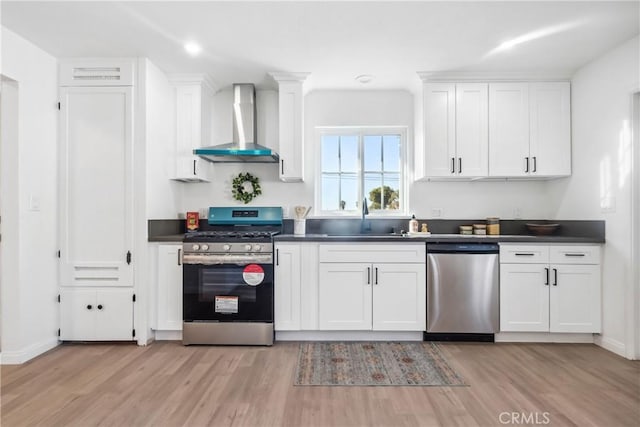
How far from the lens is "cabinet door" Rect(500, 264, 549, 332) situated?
3203 millimetres

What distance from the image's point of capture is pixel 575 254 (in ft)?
10.5

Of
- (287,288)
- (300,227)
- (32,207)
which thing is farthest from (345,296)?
(32,207)

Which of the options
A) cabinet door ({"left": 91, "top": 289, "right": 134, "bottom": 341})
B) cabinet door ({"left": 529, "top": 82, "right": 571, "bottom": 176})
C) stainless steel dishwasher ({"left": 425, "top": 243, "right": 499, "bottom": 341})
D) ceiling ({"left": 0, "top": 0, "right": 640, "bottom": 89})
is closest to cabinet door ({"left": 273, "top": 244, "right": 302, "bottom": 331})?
stainless steel dishwasher ({"left": 425, "top": 243, "right": 499, "bottom": 341})

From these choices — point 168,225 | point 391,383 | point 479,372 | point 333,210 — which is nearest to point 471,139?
point 333,210

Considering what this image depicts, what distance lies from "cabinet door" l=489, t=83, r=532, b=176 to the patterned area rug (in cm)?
195

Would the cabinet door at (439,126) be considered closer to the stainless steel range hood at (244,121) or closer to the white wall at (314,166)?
the white wall at (314,166)

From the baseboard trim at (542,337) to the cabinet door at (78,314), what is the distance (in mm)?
3642

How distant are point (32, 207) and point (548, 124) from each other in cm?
472

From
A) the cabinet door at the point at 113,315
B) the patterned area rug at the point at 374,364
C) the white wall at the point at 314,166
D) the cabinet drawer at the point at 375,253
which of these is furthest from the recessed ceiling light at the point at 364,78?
the cabinet door at the point at 113,315

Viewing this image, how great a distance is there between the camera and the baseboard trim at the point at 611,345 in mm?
2930

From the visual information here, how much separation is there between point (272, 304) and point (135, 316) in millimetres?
1217

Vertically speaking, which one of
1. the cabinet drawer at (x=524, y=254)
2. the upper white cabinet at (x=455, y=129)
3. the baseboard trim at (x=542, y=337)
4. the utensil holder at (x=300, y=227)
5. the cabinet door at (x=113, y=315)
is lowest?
the baseboard trim at (x=542, y=337)

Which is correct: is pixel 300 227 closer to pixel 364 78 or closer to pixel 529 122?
pixel 364 78

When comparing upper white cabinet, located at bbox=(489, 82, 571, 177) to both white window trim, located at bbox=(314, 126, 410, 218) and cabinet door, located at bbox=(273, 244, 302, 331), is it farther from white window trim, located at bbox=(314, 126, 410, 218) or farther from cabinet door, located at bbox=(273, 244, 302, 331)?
cabinet door, located at bbox=(273, 244, 302, 331)
